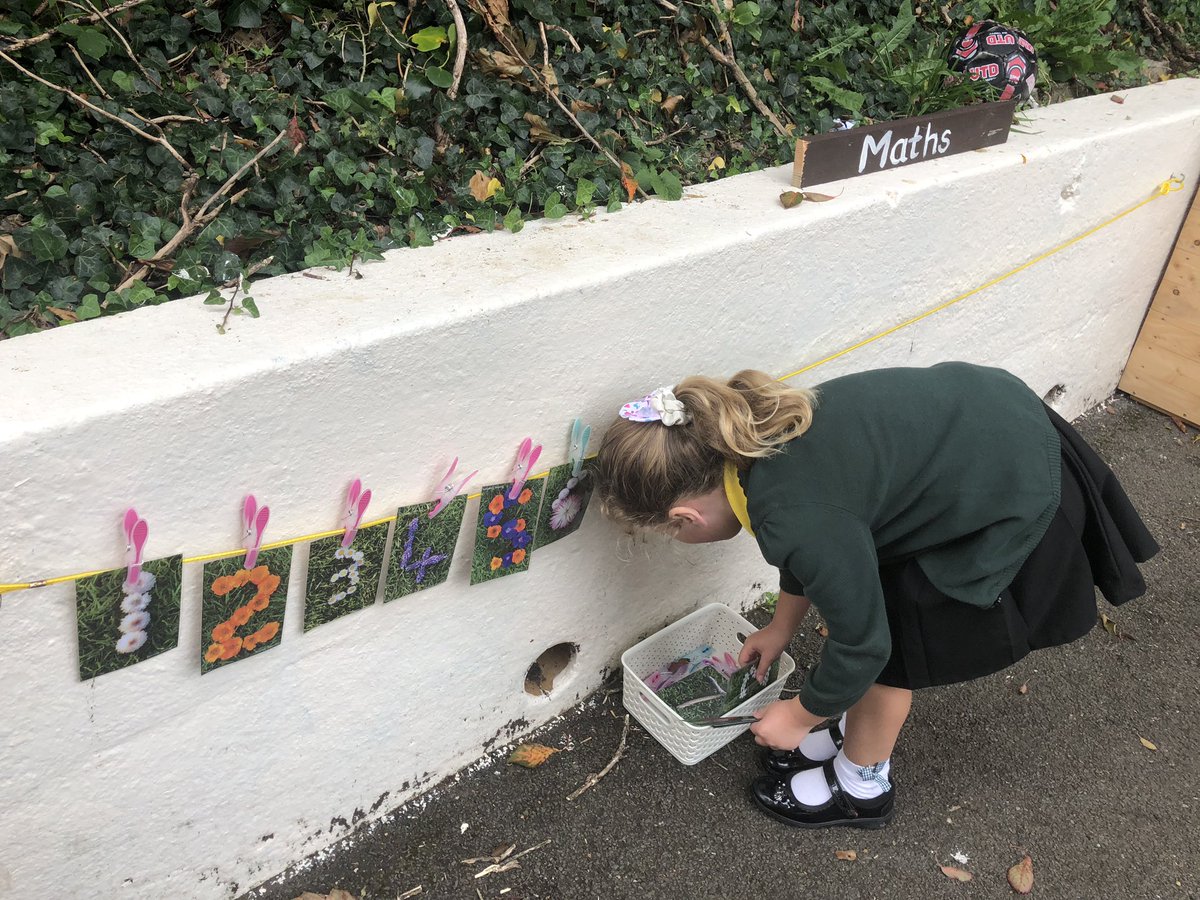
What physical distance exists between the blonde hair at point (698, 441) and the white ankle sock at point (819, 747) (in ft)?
3.23

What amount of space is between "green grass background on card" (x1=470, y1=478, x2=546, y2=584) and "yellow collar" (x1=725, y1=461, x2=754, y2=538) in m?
0.43

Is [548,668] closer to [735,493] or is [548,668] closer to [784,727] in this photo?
[784,727]

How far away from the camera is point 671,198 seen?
93.3 inches

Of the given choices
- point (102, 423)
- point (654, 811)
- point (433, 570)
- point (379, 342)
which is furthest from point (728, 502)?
point (102, 423)

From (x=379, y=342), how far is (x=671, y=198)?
106 cm

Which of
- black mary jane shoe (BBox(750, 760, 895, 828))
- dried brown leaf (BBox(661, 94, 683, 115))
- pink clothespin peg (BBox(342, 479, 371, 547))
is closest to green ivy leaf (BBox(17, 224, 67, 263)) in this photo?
pink clothespin peg (BBox(342, 479, 371, 547))

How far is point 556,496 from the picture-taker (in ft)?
6.96

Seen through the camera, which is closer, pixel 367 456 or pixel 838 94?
pixel 367 456

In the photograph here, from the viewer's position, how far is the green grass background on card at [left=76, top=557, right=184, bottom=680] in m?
1.50

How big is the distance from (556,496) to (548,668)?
0.77 m

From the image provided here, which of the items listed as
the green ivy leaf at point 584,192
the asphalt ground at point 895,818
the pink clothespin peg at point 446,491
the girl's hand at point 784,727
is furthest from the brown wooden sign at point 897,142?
the asphalt ground at point 895,818

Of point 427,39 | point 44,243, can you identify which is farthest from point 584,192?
point 44,243

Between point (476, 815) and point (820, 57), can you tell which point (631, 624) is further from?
point (820, 57)

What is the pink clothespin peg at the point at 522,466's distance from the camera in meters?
1.99
